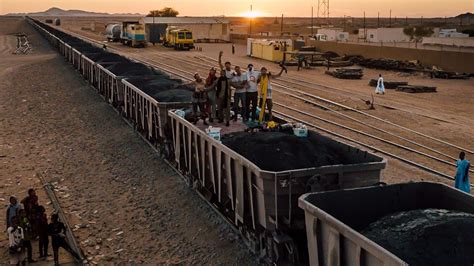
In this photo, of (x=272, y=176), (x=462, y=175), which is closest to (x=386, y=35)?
(x=462, y=175)

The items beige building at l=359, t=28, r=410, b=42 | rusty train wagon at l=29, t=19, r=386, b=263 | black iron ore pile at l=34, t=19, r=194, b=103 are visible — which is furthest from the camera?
beige building at l=359, t=28, r=410, b=42

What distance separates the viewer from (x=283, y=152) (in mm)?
8336

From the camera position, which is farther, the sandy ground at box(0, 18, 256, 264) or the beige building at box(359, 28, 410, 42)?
the beige building at box(359, 28, 410, 42)

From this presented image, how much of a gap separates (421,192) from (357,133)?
434 inches

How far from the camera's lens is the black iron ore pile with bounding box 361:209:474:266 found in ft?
16.9

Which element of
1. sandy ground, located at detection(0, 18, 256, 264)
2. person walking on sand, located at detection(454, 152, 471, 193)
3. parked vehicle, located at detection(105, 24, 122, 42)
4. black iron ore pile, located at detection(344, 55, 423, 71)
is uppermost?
parked vehicle, located at detection(105, 24, 122, 42)

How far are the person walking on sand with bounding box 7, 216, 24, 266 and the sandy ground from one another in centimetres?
60

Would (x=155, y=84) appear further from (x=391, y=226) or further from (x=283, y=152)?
(x=391, y=226)

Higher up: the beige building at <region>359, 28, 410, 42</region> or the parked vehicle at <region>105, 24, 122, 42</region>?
the parked vehicle at <region>105, 24, 122, 42</region>

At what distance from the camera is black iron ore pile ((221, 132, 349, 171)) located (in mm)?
8125

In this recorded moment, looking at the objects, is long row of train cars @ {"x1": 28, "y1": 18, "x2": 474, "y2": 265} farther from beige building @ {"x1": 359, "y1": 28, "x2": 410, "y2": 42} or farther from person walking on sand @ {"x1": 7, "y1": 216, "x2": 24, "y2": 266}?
beige building @ {"x1": 359, "y1": 28, "x2": 410, "y2": 42}

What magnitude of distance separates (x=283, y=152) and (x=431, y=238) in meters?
3.33

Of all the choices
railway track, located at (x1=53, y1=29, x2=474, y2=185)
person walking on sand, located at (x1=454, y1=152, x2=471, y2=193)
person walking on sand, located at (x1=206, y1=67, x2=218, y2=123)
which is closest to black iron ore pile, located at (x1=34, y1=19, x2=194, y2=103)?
person walking on sand, located at (x1=206, y1=67, x2=218, y2=123)

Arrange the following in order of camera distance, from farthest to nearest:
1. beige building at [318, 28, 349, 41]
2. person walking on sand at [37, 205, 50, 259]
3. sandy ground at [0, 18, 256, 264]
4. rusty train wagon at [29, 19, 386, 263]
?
beige building at [318, 28, 349, 41]
sandy ground at [0, 18, 256, 264]
person walking on sand at [37, 205, 50, 259]
rusty train wagon at [29, 19, 386, 263]
